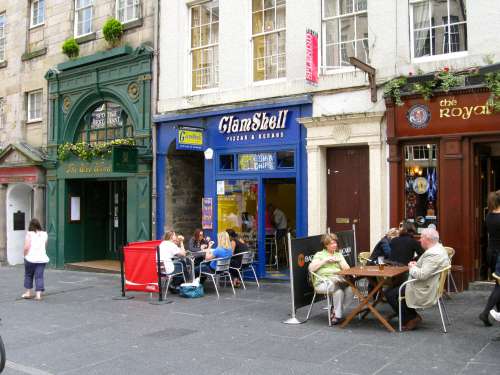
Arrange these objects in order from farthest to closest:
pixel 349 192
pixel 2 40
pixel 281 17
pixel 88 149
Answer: pixel 2 40
pixel 88 149
pixel 281 17
pixel 349 192

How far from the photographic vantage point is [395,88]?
10.6 m

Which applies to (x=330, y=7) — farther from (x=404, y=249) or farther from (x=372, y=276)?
(x=372, y=276)

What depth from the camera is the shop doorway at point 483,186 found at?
10320 mm

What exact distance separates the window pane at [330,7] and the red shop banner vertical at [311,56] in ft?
2.07

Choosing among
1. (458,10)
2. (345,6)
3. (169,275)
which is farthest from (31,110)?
(458,10)

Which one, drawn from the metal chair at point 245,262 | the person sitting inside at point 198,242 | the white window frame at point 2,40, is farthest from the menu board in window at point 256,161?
the white window frame at point 2,40

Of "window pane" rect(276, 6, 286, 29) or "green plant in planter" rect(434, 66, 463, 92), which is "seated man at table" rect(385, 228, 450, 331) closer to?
"green plant in planter" rect(434, 66, 463, 92)

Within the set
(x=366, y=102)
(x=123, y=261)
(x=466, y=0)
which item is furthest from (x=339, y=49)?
(x=123, y=261)

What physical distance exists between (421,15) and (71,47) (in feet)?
34.1

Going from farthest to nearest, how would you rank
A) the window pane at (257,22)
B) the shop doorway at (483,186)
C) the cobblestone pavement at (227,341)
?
the window pane at (257,22) → the shop doorway at (483,186) → the cobblestone pavement at (227,341)

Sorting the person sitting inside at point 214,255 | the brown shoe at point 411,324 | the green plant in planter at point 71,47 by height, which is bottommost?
the brown shoe at point 411,324

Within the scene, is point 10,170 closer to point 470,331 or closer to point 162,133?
point 162,133

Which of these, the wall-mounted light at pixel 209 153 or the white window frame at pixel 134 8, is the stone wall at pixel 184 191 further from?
the white window frame at pixel 134 8

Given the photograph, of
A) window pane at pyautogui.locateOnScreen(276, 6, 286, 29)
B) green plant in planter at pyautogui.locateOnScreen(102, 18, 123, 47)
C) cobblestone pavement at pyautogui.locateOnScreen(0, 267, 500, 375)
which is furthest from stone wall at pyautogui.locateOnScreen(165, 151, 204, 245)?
cobblestone pavement at pyautogui.locateOnScreen(0, 267, 500, 375)
